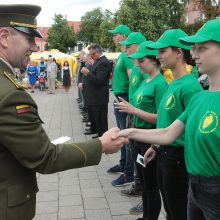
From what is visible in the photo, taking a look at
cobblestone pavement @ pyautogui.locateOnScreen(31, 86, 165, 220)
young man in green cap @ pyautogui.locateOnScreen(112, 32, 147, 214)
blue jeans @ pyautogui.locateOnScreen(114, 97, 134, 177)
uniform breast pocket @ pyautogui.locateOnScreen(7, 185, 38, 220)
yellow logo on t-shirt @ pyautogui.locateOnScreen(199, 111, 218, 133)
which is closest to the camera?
uniform breast pocket @ pyautogui.locateOnScreen(7, 185, 38, 220)

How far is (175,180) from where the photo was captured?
119 inches

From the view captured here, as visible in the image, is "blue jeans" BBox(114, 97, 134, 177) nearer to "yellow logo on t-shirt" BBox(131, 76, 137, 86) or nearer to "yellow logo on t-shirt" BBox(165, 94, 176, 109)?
"yellow logo on t-shirt" BBox(131, 76, 137, 86)

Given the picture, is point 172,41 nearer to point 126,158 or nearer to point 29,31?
point 29,31

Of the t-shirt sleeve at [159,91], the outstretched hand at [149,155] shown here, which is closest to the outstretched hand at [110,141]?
the outstretched hand at [149,155]

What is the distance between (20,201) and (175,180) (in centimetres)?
140

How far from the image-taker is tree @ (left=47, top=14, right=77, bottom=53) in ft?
175

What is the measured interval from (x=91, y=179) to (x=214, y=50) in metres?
3.76

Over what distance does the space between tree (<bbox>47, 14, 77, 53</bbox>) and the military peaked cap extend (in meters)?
52.2

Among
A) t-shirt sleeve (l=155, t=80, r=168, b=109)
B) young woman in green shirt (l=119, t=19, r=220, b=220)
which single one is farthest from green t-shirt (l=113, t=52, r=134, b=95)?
young woman in green shirt (l=119, t=19, r=220, b=220)

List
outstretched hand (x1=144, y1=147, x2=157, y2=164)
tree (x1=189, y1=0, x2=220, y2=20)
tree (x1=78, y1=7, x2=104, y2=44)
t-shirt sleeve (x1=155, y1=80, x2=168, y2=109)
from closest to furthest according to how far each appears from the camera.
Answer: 1. outstretched hand (x1=144, y1=147, x2=157, y2=164)
2. t-shirt sleeve (x1=155, y1=80, x2=168, y2=109)
3. tree (x1=189, y1=0, x2=220, y2=20)
4. tree (x1=78, y1=7, x2=104, y2=44)

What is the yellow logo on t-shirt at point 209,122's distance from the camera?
224cm

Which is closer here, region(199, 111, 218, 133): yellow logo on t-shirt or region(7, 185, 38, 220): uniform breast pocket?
region(7, 185, 38, 220): uniform breast pocket

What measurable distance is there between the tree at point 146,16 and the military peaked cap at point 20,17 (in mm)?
32132

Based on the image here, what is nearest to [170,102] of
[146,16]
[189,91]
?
[189,91]
